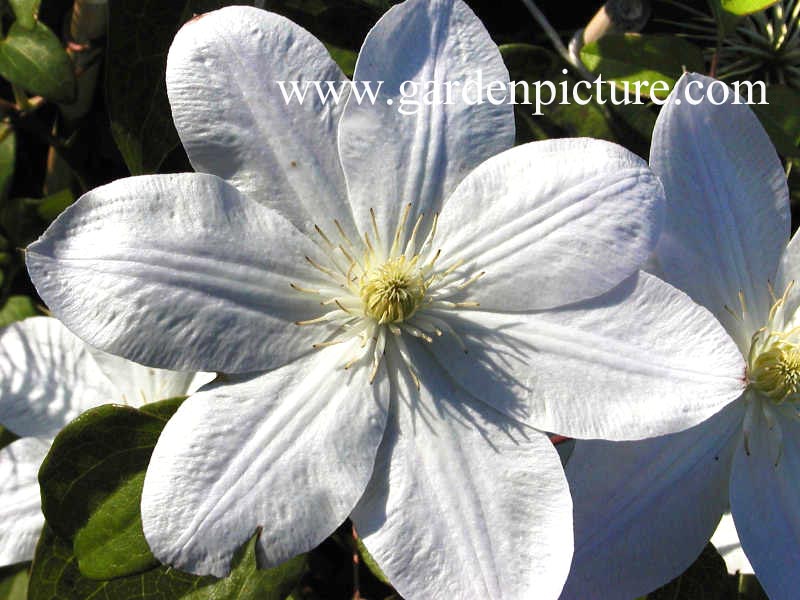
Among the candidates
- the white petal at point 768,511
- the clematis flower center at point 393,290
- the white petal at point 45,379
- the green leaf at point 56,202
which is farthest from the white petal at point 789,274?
the green leaf at point 56,202

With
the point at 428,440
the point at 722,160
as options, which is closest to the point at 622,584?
the point at 428,440

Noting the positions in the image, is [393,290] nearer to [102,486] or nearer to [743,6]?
[102,486]

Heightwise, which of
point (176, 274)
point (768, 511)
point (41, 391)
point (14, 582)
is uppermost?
point (176, 274)

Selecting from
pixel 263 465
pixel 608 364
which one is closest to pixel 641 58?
pixel 608 364

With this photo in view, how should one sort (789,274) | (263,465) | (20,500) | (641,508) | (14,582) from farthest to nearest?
(14,582)
(20,500)
(789,274)
(641,508)
(263,465)

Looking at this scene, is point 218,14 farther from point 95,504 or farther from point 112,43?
point 95,504

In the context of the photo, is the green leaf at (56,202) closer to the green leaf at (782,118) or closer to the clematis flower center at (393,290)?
the clematis flower center at (393,290)
